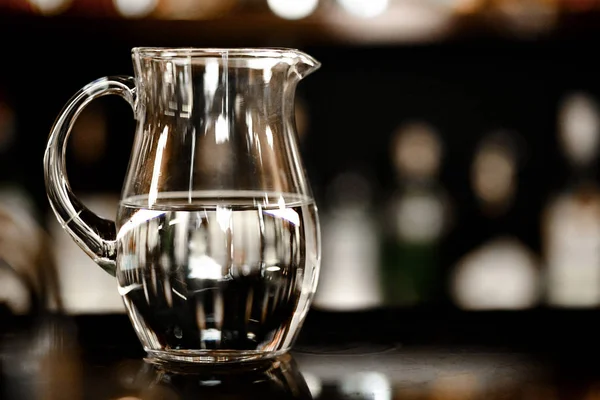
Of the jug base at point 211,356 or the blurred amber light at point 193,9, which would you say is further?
the blurred amber light at point 193,9

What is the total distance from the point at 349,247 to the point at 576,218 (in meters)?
0.40

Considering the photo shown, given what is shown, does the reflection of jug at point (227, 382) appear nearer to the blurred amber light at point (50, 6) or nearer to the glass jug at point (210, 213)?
the glass jug at point (210, 213)

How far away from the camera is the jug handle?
0.54 m

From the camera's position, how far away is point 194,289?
0.49m

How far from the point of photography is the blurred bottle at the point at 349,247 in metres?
1.61

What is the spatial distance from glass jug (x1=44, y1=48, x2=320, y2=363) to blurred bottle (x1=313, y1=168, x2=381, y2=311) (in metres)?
1.05

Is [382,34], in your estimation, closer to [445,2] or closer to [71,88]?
[445,2]

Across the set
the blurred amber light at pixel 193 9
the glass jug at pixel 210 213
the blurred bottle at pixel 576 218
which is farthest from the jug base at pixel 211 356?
the blurred bottle at pixel 576 218

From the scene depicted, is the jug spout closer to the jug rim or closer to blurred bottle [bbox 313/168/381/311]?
the jug rim

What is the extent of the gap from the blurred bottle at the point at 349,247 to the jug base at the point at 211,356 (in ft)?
3.44

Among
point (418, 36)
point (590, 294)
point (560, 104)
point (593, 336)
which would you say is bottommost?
point (590, 294)

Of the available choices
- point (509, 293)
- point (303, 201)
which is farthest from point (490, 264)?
point (303, 201)

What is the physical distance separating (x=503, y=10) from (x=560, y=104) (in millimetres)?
391

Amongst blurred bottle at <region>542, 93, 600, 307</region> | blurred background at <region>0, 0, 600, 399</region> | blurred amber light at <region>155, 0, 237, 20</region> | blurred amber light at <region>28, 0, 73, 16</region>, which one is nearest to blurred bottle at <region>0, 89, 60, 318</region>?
blurred background at <region>0, 0, 600, 399</region>
